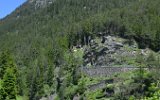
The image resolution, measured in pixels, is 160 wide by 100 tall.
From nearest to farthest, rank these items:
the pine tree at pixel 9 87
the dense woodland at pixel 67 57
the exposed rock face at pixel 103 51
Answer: the pine tree at pixel 9 87 → the dense woodland at pixel 67 57 → the exposed rock face at pixel 103 51

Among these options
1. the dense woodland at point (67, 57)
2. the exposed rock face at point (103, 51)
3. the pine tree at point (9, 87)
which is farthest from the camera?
the exposed rock face at point (103, 51)

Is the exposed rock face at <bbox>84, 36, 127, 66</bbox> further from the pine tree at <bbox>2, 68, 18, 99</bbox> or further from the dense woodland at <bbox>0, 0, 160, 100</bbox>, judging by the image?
the pine tree at <bbox>2, 68, 18, 99</bbox>

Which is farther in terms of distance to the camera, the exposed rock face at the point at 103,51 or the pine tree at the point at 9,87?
the exposed rock face at the point at 103,51

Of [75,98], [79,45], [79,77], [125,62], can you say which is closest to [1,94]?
[75,98]

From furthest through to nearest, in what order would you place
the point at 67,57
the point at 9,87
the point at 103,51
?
the point at 67,57, the point at 103,51, the point at 9,87

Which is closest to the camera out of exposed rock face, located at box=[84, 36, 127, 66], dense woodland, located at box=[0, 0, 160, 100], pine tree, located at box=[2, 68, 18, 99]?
→ pine tree, located at box=[2, 68, 18, 99]

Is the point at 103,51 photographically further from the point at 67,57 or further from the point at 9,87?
the point at 9,87

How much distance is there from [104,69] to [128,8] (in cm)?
6122

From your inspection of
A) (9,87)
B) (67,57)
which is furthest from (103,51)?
(9,87)

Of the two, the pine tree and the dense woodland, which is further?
the dense woodland

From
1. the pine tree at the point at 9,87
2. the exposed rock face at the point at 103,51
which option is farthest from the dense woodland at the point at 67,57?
the exposed rock face at the point at 103,51

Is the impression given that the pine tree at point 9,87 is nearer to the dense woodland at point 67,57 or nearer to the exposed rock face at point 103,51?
the dense woodland at point 67,57

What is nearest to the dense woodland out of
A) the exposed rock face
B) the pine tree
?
the pine tree

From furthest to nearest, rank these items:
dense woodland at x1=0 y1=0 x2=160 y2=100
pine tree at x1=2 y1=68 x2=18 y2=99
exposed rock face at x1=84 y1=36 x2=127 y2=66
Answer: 1. exposed rock face at x1=84 y1=36 x2=127 y2=66
2. dense woodland at x1=0 y1=0 x2=160 y2=100
3. pine tree at x1=2 y1=68 x2=18 y2=99
